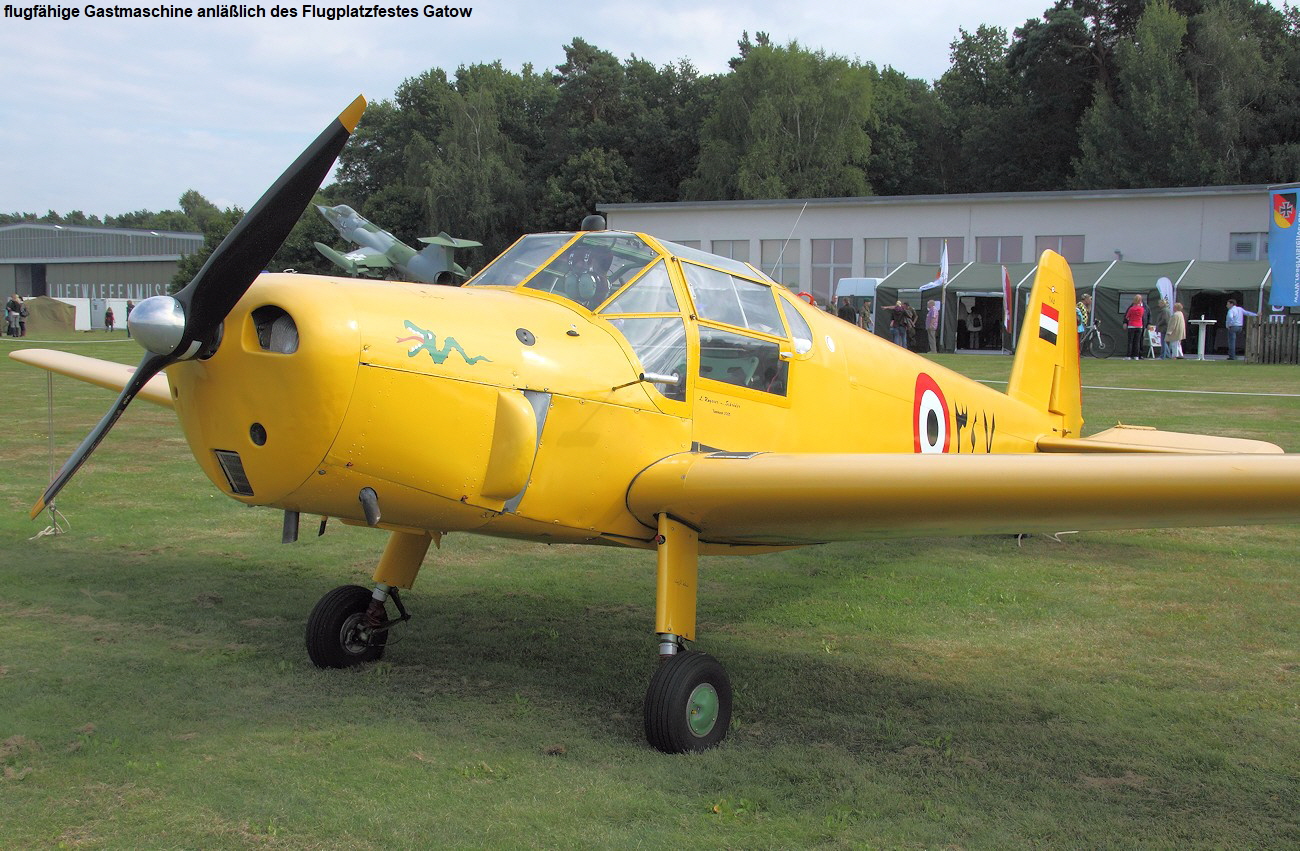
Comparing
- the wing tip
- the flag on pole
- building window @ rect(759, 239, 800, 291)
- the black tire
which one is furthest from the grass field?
building window @ rect(759, 239, 800, 291)

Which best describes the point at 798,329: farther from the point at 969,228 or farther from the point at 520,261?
the point at 969,228

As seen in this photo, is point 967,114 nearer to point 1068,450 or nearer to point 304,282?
point 1068,450

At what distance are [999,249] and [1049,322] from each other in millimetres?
36139

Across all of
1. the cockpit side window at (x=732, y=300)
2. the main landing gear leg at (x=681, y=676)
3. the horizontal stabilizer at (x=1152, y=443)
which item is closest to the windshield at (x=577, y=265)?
the cockpit side window at (x=732, y=300)

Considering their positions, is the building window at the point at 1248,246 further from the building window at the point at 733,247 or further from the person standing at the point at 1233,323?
the building window at the point at 733,247

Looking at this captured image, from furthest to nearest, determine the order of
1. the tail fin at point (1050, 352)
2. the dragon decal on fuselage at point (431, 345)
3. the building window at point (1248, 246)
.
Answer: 1. the building window at point (1248, 246)
2. the tail fin at point (1050, 352)
3. the dragon decal on fuselage at point (431, 345)

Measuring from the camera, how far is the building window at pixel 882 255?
44.4m

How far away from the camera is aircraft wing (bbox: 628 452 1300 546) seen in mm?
3906

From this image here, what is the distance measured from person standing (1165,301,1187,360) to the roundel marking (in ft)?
83.2

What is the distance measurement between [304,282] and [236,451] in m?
0.71

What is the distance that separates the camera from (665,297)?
5273mm

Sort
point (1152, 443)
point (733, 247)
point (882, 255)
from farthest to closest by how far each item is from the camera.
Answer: point (733, 247) < point (882, 255) < point (1152, 443)

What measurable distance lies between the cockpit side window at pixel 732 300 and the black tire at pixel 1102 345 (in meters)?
28.5

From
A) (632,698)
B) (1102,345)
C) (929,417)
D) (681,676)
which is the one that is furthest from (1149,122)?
(681,676)
